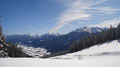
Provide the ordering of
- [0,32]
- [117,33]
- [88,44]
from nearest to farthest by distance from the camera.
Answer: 1. [0,32]
2. [117,33]
3. [88,44]

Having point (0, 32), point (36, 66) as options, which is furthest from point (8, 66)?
point (0, 32)

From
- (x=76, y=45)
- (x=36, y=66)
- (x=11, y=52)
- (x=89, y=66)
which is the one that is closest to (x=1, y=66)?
Answer: (x=36, y=66)

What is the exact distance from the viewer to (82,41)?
9144 cm

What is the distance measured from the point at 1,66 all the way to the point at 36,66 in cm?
282

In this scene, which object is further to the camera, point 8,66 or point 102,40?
point 102,40

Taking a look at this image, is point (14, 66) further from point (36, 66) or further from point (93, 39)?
→ point (93, 39)

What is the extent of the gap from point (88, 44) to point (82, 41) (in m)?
4.75

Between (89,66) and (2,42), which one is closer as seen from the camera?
(89,66)

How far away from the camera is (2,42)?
91.0 ft

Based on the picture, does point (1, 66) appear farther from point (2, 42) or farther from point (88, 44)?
point (88, 44)

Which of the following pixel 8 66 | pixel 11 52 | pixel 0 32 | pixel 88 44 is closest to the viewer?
pixel 8 66

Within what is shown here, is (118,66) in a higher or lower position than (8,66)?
lower

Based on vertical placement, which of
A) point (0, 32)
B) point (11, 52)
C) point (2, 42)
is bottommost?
point (11, 52)

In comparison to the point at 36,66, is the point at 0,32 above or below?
above
